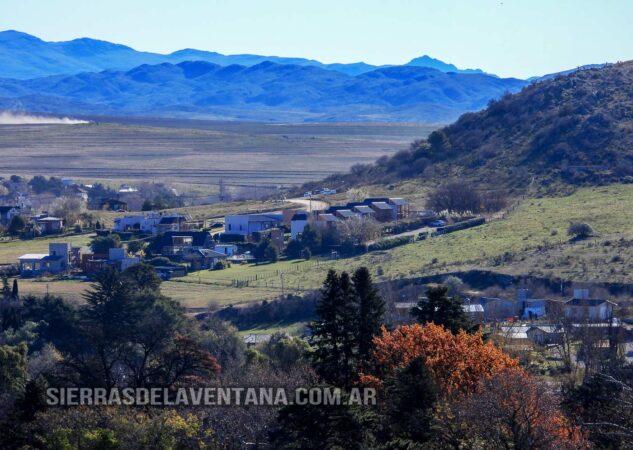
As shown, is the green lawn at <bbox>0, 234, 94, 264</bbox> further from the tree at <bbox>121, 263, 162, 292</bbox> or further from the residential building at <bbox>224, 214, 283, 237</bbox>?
the tree at <bbox>121, 263, 162, 292</bbox>

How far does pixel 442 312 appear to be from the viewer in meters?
23.4

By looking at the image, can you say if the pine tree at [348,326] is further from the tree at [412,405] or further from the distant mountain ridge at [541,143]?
the distant mountain ridge at [541,143]

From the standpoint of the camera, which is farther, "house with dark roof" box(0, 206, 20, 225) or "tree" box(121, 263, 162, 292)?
"house with dark roof" box(0, 206, 20, 225)

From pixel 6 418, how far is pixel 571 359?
12.5 m

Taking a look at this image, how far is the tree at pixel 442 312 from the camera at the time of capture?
2322 cm

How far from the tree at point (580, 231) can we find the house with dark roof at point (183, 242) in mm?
13325

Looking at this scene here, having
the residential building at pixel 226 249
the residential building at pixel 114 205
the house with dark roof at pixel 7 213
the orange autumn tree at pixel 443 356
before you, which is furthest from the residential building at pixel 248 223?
the orange autumn tree at pixel 443 356

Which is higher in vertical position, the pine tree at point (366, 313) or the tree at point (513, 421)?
the pine tree at point (366, 313)

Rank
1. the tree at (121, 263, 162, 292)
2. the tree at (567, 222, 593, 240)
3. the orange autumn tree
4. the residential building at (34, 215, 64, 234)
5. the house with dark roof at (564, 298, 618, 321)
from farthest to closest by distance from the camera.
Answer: the residential building at (34, 215, 64, 234), the tree at (567, 222, 593, 240), the tree at (121, 263, 162, 292), the house with dark roof at (564, 298, 618, 321), the orange autumn tree

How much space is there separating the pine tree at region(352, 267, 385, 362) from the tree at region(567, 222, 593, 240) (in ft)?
73.3

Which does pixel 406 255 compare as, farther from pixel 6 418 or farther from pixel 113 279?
pixel 6 418

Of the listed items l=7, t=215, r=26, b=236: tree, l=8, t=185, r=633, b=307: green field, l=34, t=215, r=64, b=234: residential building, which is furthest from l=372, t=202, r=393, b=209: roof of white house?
l=7, t=215, r=26, b=236: tree

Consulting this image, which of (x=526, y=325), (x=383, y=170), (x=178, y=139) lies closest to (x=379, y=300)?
(x=526, y=325)

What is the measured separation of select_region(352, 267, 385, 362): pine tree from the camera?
2214cm
